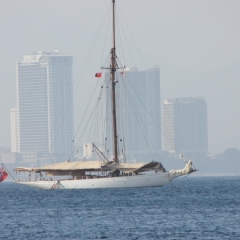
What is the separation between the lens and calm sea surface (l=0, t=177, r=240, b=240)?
8575 cm

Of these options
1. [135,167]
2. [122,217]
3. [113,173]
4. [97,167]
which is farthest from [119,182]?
[122,217]

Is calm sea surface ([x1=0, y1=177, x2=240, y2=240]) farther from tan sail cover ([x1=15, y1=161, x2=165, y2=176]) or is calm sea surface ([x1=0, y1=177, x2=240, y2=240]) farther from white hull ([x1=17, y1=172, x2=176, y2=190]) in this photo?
tan sail cover ([x1=15, y1=161, x2=165, y2=176])

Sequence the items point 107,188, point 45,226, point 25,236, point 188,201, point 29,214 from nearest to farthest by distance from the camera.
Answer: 1. point 25,236
2. point 45,226
3. point 29,214
4. point 188,201
5. point 107,188

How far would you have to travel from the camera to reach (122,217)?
10119cm

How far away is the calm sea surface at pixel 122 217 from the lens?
281ft

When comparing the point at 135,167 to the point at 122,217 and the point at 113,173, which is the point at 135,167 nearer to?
the point at 113,173

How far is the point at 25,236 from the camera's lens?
281 feet

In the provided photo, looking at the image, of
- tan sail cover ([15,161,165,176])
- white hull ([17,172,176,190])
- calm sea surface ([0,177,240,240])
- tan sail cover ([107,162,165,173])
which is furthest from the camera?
tan sail cover ([15,161,165,176])

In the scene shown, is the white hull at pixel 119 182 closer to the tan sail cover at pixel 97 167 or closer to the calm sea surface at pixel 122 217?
the tan sail cover at pixel 97 167

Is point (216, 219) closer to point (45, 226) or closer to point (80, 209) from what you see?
point (45, 226)

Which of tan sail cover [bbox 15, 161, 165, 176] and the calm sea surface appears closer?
the calm sea surface

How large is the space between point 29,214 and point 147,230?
966 inches

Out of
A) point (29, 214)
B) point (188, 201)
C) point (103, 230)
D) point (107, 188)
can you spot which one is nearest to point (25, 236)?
point (103, 230)

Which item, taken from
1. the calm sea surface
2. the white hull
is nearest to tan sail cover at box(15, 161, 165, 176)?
the white hull
